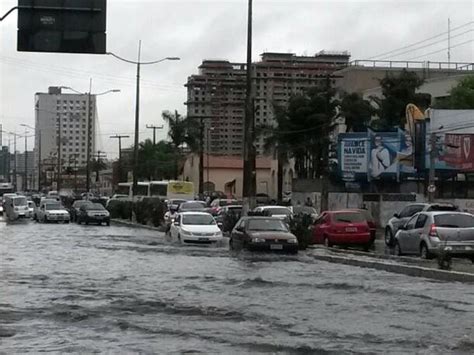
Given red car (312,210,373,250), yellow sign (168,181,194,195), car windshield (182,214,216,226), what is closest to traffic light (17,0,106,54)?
red car (312,210,373,250)

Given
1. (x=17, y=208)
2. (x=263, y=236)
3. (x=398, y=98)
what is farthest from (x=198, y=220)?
(x=398, y=98)

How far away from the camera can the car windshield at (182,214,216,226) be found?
37.5 m

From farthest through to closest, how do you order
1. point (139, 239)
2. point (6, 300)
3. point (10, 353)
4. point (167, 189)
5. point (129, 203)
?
point (167, 189) → point (129, 203) → point (139, 239) → point (6, 300) → point (10, 353)

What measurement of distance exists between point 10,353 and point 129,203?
178 ft

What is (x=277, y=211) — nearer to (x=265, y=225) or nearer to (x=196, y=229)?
(x=196, y=229)

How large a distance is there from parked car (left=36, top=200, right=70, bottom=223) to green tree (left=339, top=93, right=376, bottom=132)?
74.1 ft

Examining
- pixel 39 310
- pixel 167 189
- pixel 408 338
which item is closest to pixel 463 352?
pixel 408 338

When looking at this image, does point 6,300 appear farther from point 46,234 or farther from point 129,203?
point 129,203

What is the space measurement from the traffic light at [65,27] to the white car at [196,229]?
15.7 meters

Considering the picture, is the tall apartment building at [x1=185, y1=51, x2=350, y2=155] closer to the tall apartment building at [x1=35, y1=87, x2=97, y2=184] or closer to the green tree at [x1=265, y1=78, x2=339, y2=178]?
the green tree at [x1=265, y1=78, x2=339, y2=178]

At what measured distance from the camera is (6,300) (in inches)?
688

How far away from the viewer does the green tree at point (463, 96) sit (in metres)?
72.6

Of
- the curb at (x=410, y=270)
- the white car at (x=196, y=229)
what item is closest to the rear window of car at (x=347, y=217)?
the white car at (x=196, y=229)

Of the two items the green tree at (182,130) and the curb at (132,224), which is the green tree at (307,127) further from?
the green tree at (182,130)
